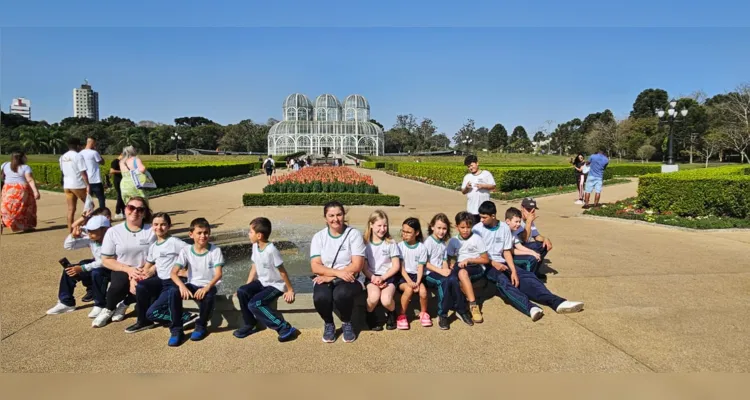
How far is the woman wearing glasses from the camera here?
Result: 3619mm

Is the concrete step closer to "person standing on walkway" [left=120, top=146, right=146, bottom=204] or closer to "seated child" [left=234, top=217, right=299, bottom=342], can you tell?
"seated child" [left=234, top=217, right=299, bottom=342]

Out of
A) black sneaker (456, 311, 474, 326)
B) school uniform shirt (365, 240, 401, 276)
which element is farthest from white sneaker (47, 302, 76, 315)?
black sneaker (456, 311, 474, 326)

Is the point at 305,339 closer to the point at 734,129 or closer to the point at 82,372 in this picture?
the point at 82,372

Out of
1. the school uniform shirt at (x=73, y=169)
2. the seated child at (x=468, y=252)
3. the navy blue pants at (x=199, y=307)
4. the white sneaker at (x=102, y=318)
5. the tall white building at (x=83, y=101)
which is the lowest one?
the white sneaker at (x=102, y=318)

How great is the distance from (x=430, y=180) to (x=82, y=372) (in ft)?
67.8

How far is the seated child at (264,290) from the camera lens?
132 inches

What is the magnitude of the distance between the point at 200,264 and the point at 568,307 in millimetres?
2961

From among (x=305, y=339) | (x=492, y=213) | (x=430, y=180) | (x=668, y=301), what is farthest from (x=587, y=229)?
(x=430, y=180)

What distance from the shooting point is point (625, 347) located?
3150 millimetres

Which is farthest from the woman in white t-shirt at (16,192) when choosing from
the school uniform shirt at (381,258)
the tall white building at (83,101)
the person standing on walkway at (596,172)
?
the tall white building at (83,101)

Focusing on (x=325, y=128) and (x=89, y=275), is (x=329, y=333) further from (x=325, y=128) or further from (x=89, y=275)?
(x=325, y=128)

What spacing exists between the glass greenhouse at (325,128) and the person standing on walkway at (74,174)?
5279cm

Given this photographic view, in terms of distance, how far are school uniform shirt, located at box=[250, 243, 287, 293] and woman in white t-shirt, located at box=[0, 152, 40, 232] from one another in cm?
597

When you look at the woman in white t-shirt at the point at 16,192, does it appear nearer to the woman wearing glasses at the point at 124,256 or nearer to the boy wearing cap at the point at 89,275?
the boy wearing cap at the point at 89,275
